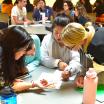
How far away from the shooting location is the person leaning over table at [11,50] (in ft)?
5.42

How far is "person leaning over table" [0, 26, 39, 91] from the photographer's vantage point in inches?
65.1

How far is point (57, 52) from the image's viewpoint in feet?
7.57

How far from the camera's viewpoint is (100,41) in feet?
6.25

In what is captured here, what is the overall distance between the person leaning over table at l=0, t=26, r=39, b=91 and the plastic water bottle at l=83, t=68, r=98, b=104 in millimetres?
409

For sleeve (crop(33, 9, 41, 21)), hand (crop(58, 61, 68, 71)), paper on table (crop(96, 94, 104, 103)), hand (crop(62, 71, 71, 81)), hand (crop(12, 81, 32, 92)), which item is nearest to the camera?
paper on table (crop(96, 94, 104, 103))

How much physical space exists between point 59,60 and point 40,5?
3872mm

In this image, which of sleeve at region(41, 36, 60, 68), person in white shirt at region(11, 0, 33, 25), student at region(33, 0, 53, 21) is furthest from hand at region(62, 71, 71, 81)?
student at region(33, 0, 53, 21)

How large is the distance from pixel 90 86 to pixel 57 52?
86 cm

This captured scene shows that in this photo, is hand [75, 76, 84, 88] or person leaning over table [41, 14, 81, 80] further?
person leaning over table [41, 14, 81, 80]

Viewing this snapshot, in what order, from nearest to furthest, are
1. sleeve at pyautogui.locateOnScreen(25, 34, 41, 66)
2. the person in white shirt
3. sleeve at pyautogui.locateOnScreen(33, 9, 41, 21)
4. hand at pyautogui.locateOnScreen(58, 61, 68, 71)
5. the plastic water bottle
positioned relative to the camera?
the plastic water bottle, hand at pyautogui.locateOnScreen(58, 61, 68, 71), sleeve at pyautogui.locateOnScreen(25, 34, 41, 66), the person in white shirt, sleeve at pyautogui.locateOnScreen(33, 9, 41, 21)

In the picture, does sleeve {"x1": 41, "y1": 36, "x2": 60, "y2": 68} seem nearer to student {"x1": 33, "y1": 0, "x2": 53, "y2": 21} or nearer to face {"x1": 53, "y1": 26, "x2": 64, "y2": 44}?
face {"x1": 53, "y1": 26, "x2": 64, "y2": 44}

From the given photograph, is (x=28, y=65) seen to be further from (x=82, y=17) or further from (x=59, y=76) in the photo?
(x=82, y=17)

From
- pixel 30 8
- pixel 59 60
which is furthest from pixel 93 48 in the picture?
pixel 30 8

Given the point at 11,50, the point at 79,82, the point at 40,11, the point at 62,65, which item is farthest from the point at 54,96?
the point at 40,11
